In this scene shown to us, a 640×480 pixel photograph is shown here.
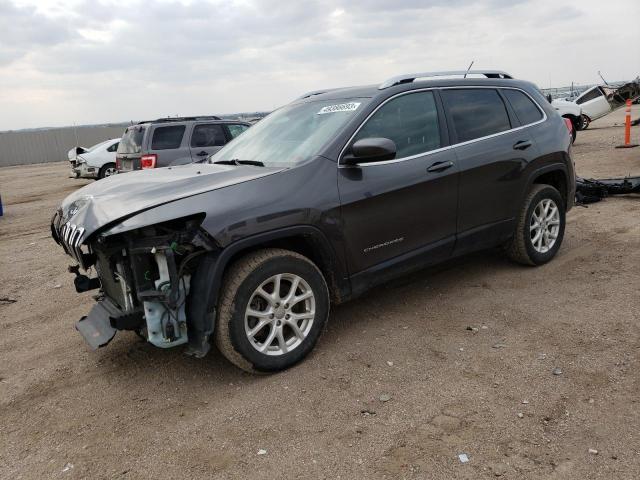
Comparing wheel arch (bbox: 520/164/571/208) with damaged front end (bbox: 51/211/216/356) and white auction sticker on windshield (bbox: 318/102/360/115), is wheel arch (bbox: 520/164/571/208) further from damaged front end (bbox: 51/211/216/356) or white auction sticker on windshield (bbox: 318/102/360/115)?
damaged front end (bbox: 51/211/216/356)

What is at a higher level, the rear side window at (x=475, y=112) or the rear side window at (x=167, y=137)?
the rear side window at (x=167, y=137)

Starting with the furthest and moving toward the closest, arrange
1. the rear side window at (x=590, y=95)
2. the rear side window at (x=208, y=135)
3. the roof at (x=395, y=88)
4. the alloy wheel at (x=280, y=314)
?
the rear side window at (x=590, y=95)
the rear side window at (x=208, y=135)
the roof at (x=395, y=88)
the alloy wheel at (x=280, y=314)

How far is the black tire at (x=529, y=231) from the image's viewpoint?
Result: 5.11 m

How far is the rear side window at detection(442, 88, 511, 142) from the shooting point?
4598 millimetres

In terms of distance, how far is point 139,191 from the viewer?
11.7ft

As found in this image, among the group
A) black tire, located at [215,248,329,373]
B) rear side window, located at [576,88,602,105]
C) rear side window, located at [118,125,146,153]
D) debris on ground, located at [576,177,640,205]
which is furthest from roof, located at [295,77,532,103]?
rear side window, located at [576,88,602,105]

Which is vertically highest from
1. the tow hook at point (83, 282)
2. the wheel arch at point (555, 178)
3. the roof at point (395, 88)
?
the roof at point (395, 88)

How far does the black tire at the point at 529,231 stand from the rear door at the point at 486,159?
147mm

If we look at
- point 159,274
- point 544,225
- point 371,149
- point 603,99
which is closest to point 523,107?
point 544,225

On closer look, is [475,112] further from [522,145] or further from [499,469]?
[499,469]

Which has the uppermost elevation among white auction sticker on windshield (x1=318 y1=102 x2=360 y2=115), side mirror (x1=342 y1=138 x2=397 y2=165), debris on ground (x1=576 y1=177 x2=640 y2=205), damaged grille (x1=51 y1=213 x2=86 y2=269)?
white auction sticker on windshield (x1=318 y1=102 x2=360 y2=115)

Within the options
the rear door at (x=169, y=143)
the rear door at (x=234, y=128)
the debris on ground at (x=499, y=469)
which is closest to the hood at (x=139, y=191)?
the debris on ground at (x=499, y=469)

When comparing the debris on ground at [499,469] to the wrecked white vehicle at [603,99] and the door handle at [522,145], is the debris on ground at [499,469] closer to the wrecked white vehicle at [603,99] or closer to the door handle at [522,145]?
the door handle at [522,145]

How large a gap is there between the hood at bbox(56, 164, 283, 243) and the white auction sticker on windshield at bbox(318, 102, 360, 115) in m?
0.79
